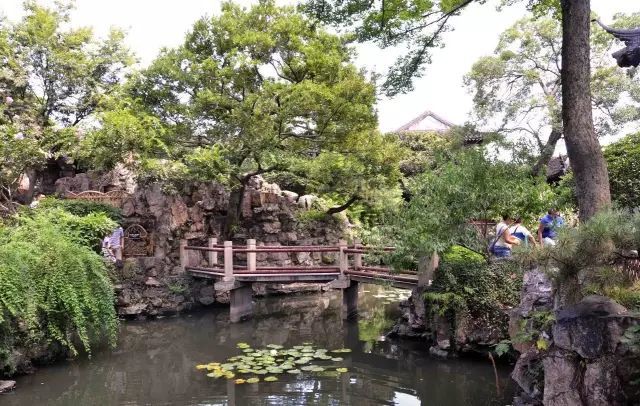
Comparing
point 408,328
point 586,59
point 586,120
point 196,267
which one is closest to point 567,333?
point 586,120

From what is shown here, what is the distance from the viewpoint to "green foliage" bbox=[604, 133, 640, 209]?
9.66 metres

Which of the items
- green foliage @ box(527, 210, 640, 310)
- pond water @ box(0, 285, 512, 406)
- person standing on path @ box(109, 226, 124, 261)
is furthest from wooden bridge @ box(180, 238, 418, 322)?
green foliage @ box(527, 210, 640, 310)

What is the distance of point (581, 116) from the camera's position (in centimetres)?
615

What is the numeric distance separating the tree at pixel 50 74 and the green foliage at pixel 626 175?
1272 cm

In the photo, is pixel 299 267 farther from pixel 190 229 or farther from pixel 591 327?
pixel 591 327

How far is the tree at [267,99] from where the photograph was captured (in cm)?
1198

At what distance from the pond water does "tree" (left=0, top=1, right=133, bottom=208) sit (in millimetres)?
5730

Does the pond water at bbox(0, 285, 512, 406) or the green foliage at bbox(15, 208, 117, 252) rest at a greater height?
the green foliage at bbox(15, 208, 117, 252)

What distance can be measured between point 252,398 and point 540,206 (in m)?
5.91

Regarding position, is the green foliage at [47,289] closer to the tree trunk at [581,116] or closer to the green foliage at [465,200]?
the green foliage at [465,200]

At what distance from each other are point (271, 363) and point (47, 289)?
144 inches

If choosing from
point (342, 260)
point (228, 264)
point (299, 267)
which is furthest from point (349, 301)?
point (228, 264)

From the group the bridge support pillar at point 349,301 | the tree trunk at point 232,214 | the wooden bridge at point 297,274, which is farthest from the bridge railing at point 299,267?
the tree trunk at point 232,214

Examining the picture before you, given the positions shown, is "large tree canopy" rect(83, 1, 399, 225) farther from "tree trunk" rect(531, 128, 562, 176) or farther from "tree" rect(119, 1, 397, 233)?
"tree trunk" rect(531, 128, 562, 176)
